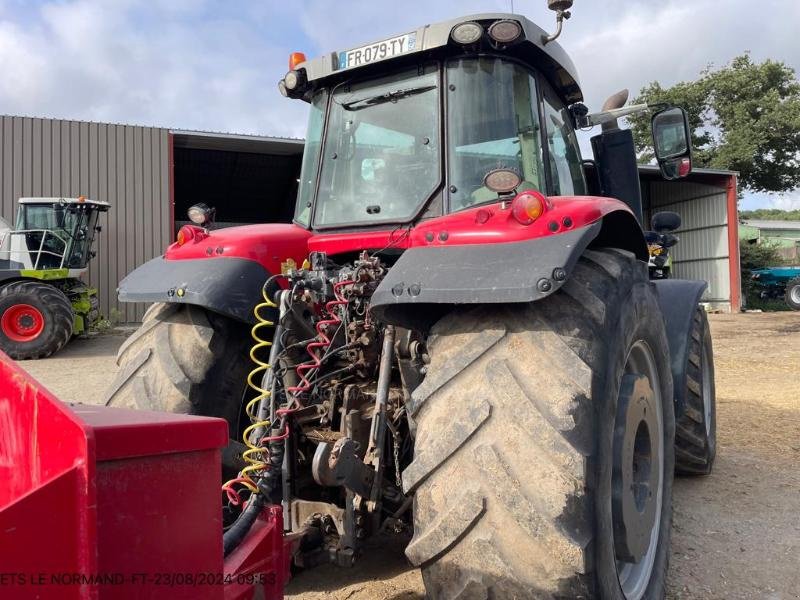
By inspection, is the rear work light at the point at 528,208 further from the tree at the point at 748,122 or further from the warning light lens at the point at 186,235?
the tree at the point at 748,122

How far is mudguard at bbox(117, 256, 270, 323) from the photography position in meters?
2.45

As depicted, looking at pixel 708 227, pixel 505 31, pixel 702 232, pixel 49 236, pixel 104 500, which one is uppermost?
pixel 708 227

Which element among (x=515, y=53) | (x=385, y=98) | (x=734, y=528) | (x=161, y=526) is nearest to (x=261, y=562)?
(x=161, y=526)

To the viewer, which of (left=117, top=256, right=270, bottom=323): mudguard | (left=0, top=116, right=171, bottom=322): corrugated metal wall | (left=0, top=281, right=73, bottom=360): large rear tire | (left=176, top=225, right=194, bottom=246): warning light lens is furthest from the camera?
(left=0, top=116, right=171, bottom=322): corrugated metal wall

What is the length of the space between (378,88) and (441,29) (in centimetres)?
42

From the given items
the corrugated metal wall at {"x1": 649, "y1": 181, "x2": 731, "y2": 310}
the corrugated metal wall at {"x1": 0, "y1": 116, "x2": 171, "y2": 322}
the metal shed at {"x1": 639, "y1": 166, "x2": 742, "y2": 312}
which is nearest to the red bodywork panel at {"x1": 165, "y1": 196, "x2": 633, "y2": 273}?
the corrugated metal wall at {"x1": 0, "y1": 116, "x2": 171, "y2": 322}

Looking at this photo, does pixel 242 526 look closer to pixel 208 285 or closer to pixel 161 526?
pixel 161 526

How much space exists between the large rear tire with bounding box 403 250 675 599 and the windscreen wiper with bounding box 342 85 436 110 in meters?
1.10

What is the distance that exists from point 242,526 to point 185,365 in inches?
37.5

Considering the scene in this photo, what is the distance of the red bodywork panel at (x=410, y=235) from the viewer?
1988 millimetres

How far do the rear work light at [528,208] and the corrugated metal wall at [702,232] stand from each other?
20.5 meters

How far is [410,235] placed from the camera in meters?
2.59

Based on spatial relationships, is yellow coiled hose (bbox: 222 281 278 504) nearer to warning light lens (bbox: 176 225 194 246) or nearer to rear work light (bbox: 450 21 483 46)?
warning light lens (bbox: 176 225 194 246)

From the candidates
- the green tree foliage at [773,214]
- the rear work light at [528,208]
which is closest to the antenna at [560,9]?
the rear work light at [528,208]
